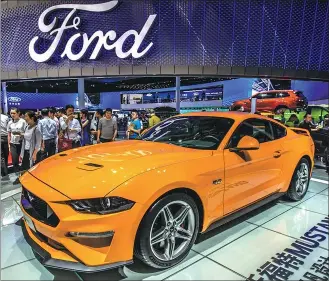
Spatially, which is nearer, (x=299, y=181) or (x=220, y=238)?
(x=220, y=238)

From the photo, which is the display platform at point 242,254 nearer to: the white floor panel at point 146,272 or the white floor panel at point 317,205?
the white floor panel at point 146,272

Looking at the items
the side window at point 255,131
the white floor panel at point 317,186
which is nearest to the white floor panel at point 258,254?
the side window at point 255,131

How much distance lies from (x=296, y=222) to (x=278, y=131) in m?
1.22

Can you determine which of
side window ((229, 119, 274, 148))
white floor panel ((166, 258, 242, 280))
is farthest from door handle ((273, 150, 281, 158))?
white floor panel ((166, 258, 242, 280))

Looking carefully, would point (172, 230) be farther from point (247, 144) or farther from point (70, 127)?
point (70, 127)

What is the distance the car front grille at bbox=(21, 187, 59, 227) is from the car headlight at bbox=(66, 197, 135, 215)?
0.19 metres

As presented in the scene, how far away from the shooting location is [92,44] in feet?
42.4

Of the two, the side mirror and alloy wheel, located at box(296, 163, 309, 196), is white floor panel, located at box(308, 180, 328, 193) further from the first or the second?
the side mirror

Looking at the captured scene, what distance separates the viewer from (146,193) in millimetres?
1939

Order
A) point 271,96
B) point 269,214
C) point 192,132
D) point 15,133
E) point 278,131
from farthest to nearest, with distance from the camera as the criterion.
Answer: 1. point 271,96
2. point 15,133
3. point 278,131
4. point 269,214
5. point 192,132

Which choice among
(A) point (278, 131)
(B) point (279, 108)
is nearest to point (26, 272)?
(A) point (278, 131)

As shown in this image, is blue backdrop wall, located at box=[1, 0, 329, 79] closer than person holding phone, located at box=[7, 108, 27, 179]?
No

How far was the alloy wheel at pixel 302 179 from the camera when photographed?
3843 millimetres

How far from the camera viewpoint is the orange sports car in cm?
182
